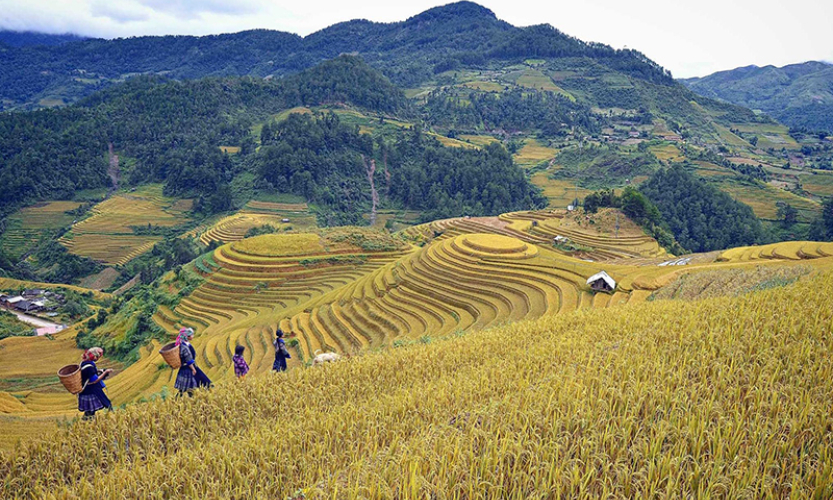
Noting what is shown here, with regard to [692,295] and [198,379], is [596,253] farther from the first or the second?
[198,379]

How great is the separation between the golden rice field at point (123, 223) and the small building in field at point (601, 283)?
161 ft

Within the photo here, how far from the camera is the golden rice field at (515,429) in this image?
340cm

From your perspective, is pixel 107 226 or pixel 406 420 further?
pixel 107 226

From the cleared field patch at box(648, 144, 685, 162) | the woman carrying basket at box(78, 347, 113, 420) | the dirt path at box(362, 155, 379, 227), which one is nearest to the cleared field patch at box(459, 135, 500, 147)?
the dirt path at box(362, 155, 379, 227)

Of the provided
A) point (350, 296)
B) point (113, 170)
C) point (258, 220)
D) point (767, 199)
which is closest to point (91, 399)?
point (350, 296)

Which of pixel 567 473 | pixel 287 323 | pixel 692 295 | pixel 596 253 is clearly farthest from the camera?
pixel 596 253

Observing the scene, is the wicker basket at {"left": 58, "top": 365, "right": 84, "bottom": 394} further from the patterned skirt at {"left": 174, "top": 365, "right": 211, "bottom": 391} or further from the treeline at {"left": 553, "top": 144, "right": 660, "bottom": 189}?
the treeline at {"left": 553, "top": 144, "right": 660, "bottom": 189}

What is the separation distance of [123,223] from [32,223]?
12948 millimetres

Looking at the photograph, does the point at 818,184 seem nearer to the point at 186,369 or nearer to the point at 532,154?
the point at 532,154

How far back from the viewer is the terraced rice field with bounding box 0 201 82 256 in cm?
5106

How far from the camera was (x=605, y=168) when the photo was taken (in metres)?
68.3

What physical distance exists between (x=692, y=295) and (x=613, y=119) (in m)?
98.0

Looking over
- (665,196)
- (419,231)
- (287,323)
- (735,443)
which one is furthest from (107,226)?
(665,196)

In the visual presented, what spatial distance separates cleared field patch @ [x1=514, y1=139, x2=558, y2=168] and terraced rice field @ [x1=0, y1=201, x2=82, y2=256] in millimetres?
70615
